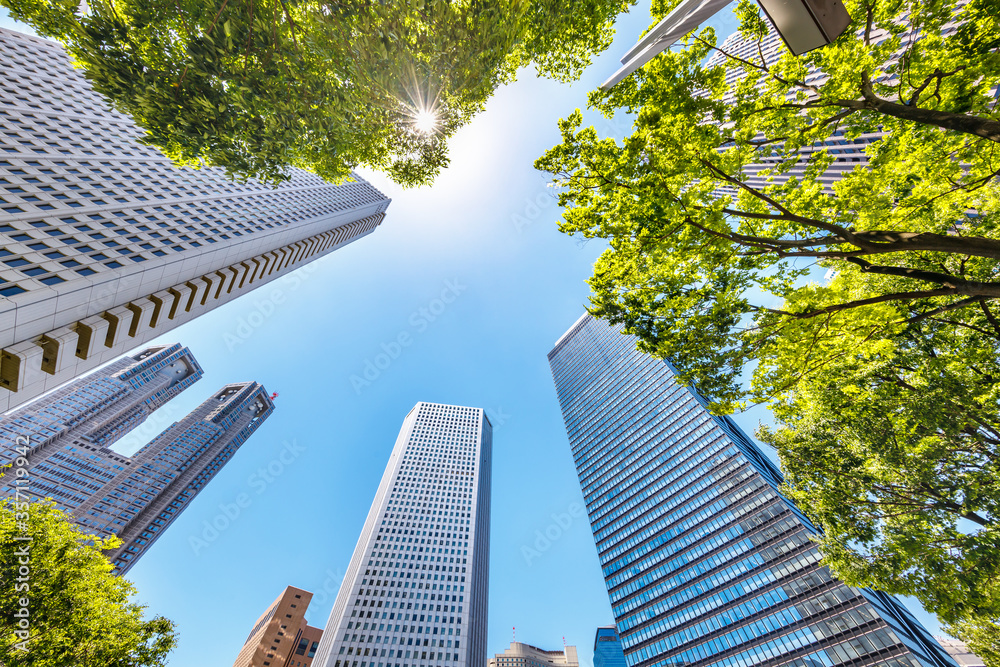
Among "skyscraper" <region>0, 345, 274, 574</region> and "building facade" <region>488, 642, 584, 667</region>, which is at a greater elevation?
"skyscraper" <region>0, 345, 274, 574</region>

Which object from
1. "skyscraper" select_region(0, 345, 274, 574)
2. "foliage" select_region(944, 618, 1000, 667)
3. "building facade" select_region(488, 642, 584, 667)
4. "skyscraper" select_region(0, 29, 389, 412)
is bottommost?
"foliage" select_region(944, 618, 1000, 667)

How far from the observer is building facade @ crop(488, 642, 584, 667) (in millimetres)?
121500

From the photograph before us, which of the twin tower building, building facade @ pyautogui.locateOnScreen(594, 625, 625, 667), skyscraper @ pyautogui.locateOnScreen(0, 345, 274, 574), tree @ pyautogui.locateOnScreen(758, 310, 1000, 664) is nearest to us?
tree @ pyautogui.locateOnScreen(758, 310, 1000, 664)

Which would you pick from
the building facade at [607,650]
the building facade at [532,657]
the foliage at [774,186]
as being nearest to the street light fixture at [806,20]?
the foliage at [774,186]

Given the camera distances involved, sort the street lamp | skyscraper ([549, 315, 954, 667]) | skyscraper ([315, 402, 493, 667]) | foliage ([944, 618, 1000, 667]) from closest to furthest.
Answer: the street lamp → foliage ([944, 618, 1000, 667]) → skyscraper ([549, 315, 954, 667]) → skyscraper ([315, 402, 493, 667])

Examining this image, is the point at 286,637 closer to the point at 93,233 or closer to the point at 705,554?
the point at 705,554

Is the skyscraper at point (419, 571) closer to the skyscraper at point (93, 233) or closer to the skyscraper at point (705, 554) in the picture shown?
the skyscraper at point (705, 554)

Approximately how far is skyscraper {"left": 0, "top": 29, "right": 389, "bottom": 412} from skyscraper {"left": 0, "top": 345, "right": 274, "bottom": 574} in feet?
253

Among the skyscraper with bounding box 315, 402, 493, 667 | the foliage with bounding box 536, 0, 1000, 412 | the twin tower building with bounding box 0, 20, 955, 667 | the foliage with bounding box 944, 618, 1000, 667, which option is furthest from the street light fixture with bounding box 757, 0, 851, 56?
the skyscraper with bounding box 315, 402, 493, 667

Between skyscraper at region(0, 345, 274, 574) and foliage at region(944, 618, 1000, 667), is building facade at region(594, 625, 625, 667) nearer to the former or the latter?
foliage at region(944, 618, 1000, 667)

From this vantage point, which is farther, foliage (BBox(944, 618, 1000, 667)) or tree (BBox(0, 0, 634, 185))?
foliage (BBox(944, 618, 1000, 667))

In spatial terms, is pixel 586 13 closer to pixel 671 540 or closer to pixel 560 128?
pixel 560 128

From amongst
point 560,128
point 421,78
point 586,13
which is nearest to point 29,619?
point 421,78

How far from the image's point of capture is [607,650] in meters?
98.8
